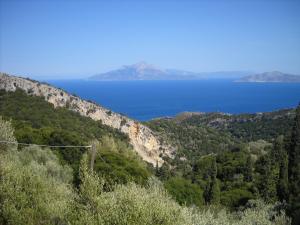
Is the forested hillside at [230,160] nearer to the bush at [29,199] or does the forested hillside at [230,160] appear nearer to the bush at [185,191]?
the bush at [185,191]

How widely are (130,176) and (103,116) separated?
43.7 m

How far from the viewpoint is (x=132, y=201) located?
13078 millimetres

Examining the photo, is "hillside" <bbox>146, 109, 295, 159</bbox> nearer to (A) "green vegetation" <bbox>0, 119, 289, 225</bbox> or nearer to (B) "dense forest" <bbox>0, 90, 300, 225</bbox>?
(B) "dense forest" <bbox>0, 90, 300, 225</bbox>

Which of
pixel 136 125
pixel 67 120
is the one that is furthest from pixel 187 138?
pixel 67 120

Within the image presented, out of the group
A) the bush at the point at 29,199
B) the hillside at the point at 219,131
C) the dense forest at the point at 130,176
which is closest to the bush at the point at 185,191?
the dense forest at the point at 130,176

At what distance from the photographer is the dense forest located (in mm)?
14172

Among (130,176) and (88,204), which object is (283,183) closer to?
(130,176)

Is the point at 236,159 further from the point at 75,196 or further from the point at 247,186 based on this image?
the point at 75,196

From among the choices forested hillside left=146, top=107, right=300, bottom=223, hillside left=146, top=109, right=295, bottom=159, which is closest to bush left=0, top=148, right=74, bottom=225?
forested hillside left=146, top=107, right=300, bottom=223

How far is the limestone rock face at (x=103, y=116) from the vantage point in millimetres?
73000

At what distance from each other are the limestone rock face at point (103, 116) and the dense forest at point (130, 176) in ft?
9.13

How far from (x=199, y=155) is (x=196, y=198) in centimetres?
4349

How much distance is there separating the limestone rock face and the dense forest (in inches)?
110

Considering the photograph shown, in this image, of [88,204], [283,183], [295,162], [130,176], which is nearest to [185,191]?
[130,176]
